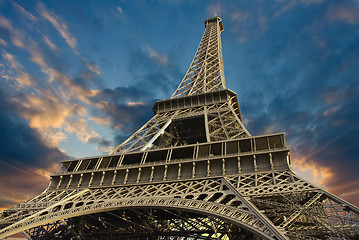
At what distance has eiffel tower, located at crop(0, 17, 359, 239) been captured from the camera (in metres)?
12.6

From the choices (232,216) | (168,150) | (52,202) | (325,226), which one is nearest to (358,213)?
(325,226)

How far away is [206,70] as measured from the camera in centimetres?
4269

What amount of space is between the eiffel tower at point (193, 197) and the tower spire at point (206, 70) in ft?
32.5

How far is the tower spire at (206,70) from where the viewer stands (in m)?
38.4

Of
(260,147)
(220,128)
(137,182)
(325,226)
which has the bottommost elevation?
(325,226)

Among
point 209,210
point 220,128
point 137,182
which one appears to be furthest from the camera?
point 220,128

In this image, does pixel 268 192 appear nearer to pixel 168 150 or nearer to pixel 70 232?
pixel 168 150

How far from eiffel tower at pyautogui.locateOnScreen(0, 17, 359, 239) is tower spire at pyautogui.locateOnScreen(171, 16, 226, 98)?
9.89 metres

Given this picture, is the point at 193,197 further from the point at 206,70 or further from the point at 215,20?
the point at 215,20

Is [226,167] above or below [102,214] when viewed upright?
above

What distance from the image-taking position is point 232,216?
1288 cm

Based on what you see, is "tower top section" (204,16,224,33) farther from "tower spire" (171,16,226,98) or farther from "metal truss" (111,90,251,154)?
"metal truss" (111,90,251,154)

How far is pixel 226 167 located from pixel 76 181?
505 inches

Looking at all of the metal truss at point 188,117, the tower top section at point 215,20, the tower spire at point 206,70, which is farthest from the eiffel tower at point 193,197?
the tower top section at point 215,20
